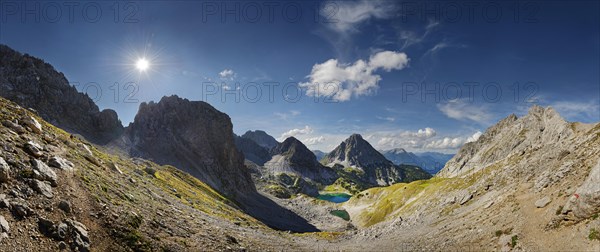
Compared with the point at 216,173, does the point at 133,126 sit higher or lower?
higher

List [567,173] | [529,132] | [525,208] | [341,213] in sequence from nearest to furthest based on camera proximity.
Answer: [567,173], [525,208], [529,132], [341,213]

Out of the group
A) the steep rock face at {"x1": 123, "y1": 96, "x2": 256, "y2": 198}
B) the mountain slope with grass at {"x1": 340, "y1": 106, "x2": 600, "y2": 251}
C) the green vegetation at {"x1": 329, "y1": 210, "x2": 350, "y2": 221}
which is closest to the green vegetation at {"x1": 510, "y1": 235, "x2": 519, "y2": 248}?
the mountain slope with grass at {"x1": 340, "y1": 106, "x2": 600, "y2": 251}

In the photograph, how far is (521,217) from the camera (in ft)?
121

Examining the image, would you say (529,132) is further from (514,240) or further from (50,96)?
(50,96)

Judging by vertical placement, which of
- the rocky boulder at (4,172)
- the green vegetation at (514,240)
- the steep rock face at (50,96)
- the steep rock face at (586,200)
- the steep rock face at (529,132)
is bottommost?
the green vegetation at (514,240)

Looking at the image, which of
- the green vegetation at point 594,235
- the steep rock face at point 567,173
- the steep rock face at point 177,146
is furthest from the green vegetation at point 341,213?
the green vegetation at point 594,235

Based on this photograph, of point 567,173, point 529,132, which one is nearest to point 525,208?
point 567,173

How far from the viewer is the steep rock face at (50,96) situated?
139625mm

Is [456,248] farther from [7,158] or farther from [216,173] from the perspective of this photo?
[216,173]

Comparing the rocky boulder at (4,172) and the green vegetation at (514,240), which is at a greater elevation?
the rocky boulder at (4,172)

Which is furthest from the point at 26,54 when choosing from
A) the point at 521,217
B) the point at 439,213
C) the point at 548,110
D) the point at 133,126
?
the point at 548,110

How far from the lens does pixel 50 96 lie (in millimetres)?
149250

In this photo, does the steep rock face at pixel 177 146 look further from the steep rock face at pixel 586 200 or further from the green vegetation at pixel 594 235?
the green vegetation at pixel 594 235

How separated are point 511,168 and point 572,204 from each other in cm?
3298
